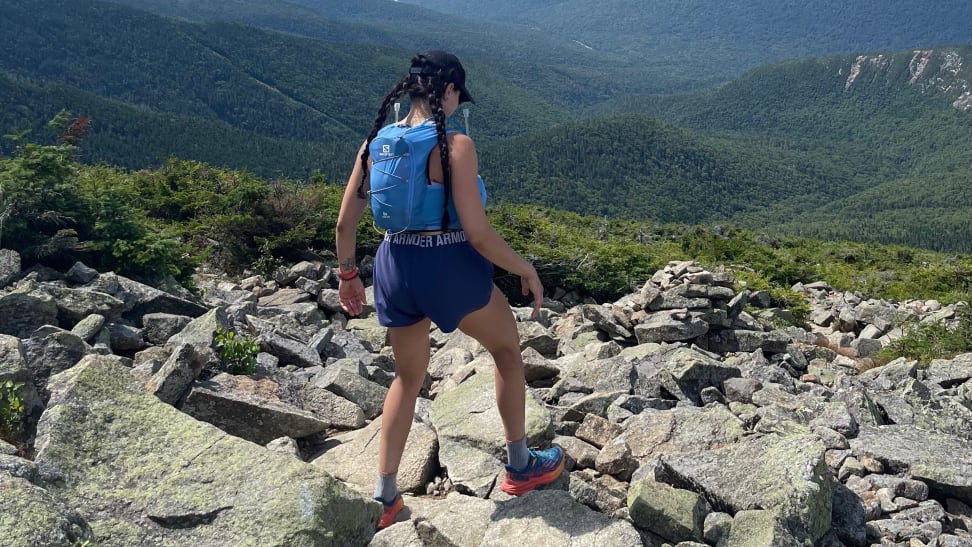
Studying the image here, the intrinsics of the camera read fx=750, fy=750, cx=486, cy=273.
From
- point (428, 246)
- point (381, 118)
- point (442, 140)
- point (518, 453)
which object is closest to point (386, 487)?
point (518, 453)

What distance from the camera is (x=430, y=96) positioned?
3.49 meters

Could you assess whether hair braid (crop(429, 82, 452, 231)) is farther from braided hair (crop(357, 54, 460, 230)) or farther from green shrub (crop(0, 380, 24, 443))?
green shrub (crop(0, 380, 24, 443))

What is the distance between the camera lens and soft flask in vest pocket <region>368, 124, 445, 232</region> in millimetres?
3369

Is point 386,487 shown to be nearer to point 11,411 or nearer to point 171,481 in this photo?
point 171,481

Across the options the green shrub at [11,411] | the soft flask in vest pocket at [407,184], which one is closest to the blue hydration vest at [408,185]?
the soft flask in vest pocket at [407,184]

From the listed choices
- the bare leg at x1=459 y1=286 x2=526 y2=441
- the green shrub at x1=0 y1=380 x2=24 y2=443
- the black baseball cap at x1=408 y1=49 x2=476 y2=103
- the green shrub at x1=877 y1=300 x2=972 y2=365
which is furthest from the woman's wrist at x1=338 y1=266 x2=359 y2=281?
the green shrub at x1=877 y1=300 x2=972 y2=365

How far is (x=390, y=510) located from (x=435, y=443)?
0.80 m

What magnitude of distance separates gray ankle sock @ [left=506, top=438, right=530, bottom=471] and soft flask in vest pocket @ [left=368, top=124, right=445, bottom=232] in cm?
124

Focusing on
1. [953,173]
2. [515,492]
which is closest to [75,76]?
[953,173]

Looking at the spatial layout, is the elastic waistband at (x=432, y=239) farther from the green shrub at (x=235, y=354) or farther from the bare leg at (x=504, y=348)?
the green shrub at (x=235, y=354)

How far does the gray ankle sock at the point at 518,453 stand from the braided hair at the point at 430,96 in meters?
1.23

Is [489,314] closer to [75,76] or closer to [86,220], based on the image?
[86,220]

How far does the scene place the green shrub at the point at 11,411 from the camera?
374 centimetres

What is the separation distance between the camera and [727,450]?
4027 mm
